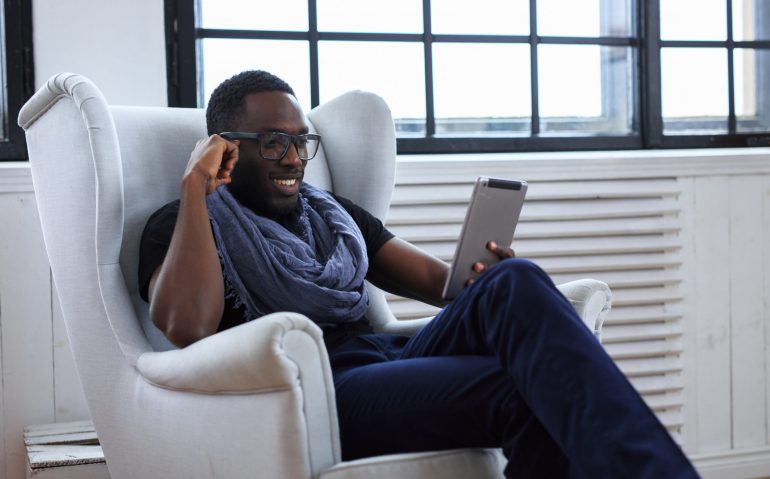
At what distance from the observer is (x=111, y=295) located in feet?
5.32

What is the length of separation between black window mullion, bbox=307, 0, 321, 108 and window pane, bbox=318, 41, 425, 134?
0.11 ft

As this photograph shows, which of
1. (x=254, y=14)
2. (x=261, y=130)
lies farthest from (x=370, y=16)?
(x=261, y=130)

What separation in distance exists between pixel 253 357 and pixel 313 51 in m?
1.49

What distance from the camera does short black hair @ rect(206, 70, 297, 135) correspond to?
180cm

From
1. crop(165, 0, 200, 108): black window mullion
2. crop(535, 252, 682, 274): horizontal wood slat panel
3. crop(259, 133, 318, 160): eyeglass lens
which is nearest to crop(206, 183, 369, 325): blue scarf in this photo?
A: crop(259, 133, 318, 160): eyeglass lens

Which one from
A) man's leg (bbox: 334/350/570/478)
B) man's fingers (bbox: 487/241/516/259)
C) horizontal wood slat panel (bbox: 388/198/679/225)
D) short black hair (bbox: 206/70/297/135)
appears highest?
short black hair (bbox: 206/70/297/135)

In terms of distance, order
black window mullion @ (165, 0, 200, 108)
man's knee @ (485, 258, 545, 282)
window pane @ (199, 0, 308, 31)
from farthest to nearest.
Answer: window pane @ (199, 0, 308, 31) < black window mullion @ (165, 0, 200, 108) < man's knee @ (485, 258, 545, 282)

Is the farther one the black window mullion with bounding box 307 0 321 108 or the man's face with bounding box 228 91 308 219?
the black window mullion with bounding box 307 0 321 108

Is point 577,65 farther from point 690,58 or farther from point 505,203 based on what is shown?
point 505,203

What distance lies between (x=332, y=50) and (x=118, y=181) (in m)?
1.17

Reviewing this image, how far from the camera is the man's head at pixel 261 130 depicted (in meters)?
1.76

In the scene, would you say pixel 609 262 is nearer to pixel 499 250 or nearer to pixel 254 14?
pixel 499 250

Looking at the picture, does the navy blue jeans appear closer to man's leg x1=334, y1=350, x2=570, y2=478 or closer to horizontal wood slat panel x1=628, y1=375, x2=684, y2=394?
man's leg x1=334, y1=350, x2=570, y2=478

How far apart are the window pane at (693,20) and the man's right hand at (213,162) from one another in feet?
5.54
